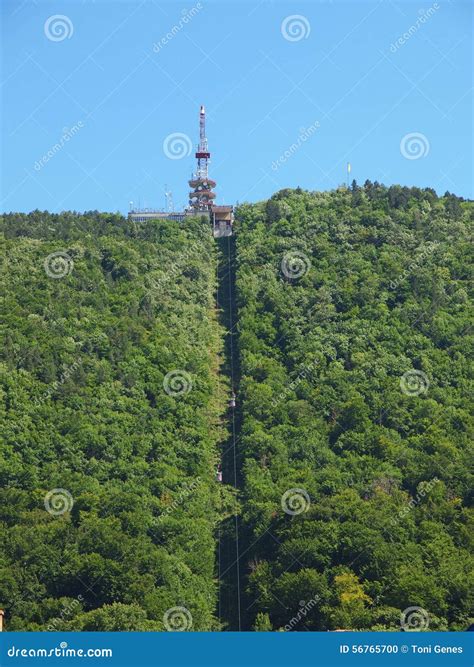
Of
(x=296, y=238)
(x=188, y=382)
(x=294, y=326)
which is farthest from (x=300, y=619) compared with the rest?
(x=296, y=238)

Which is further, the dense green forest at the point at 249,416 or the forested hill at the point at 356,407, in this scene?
the dense green forest at the point at 249,416

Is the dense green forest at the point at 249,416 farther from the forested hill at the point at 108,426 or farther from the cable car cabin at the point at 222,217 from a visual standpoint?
the cable car cabin at the point at 222,217

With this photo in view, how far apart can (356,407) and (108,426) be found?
1481 cm

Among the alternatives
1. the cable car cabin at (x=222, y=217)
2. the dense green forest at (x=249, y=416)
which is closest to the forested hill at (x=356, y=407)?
the dense green forest at (x=249, y=416)

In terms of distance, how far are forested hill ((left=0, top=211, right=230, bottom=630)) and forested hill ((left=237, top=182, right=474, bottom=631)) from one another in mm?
3239

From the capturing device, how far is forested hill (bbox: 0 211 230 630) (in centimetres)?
7206

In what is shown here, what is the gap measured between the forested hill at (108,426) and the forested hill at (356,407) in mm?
3239

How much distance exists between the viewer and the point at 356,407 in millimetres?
91812

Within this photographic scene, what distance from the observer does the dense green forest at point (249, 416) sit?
72188mm

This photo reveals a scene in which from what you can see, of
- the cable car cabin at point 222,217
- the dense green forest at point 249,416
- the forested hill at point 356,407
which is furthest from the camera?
the cable car cabin at point 222,217

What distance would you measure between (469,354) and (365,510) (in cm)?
2560

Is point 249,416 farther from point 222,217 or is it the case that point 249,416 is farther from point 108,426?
point 222,217

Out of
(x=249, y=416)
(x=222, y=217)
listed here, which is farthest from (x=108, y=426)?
(x=222, y=217)

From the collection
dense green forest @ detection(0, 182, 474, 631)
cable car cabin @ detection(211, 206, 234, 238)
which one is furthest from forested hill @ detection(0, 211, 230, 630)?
cable car cabin @ detection(211, 206, 234, 238)
